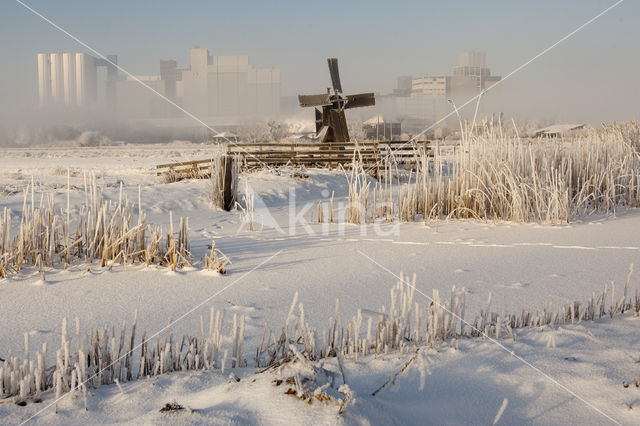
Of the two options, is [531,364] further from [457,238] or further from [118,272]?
[457,238]

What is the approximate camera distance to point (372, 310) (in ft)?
11.5

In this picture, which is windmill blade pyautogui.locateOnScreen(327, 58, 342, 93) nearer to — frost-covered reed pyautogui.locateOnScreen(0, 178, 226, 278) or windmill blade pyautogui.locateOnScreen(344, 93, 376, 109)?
windmill blade pyautogui.locateOnScreen(344, 93, 376, 109)

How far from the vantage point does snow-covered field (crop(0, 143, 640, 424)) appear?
1.79 metres

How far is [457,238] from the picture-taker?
6285 mm

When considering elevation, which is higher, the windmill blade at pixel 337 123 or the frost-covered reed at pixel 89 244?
the windmill blade at pixel 337 123

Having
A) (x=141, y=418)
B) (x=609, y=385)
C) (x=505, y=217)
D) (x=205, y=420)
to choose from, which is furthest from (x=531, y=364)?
(x=505, y=217)

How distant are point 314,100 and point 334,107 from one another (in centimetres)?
104

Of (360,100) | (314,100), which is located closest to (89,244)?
(314,100)

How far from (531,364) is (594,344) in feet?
1.53

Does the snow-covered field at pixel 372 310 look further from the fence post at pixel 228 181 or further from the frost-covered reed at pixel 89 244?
the fence post at pixel 228 181

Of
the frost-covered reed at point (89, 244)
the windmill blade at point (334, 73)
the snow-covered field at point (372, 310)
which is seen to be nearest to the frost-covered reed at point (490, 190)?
the snow-covered field at point (372, 310)

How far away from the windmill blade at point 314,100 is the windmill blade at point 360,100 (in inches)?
39.5

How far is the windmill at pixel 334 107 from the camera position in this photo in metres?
24.7

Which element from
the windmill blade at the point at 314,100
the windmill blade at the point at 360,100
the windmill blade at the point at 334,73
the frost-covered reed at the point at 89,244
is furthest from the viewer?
the windmill blade at the point at 334,73
